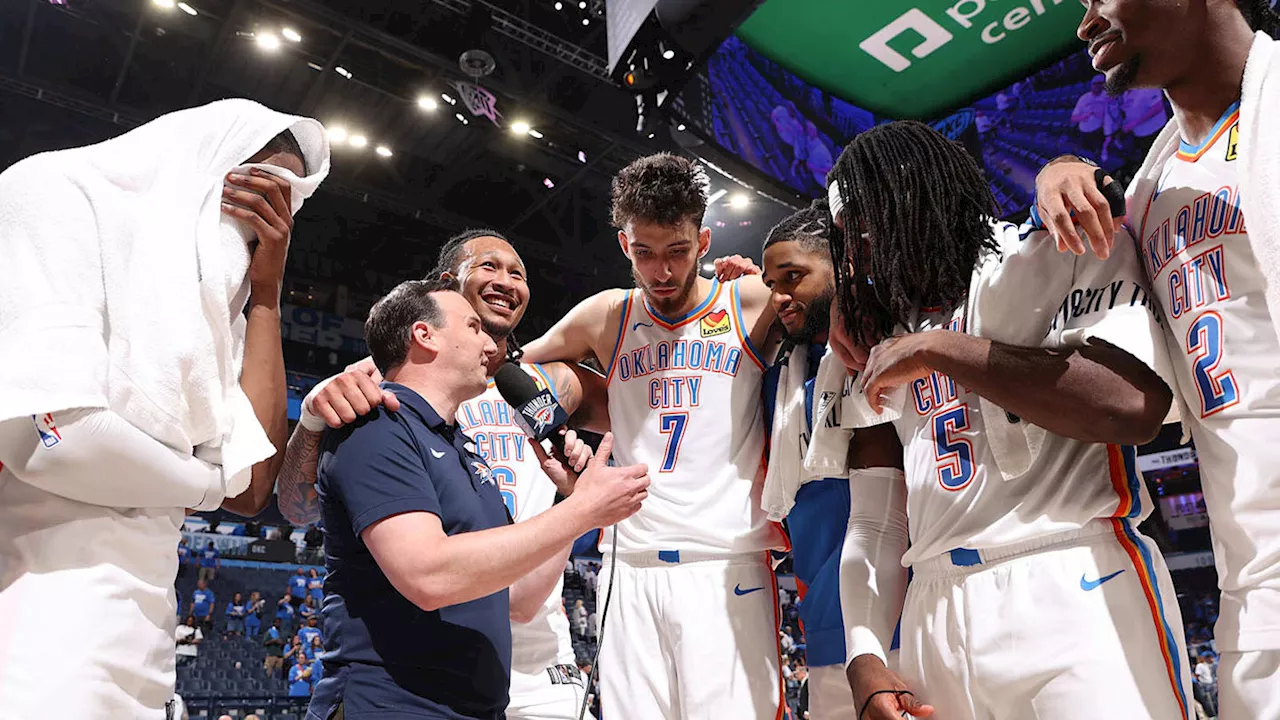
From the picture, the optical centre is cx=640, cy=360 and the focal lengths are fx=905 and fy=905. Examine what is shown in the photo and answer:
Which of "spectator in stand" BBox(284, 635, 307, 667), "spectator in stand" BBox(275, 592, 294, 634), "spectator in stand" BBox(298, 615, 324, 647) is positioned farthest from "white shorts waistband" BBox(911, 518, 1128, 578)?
"spectator in stand" BBox(275, 592, 294, 634)

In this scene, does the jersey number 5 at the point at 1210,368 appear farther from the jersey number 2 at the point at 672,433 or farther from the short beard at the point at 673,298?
the short beard at the point at 673,298

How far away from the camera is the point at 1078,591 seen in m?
1.45

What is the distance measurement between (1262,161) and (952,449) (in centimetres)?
69

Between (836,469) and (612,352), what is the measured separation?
3.52 ft

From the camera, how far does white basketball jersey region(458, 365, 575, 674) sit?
3137mm

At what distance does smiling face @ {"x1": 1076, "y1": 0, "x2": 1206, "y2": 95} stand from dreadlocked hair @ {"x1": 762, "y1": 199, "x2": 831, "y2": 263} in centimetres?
94

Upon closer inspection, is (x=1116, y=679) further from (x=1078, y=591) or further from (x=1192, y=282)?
(x=1192, y=282)

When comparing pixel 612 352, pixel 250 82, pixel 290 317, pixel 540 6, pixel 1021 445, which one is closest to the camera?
pixel 1021 445

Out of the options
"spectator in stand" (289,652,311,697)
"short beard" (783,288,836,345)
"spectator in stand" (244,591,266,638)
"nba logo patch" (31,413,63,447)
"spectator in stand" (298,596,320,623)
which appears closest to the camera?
"nba logo patch" (31,413,63,447)

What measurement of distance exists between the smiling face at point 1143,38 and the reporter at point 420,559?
1.16 m

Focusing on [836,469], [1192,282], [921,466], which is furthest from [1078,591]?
[836,469]

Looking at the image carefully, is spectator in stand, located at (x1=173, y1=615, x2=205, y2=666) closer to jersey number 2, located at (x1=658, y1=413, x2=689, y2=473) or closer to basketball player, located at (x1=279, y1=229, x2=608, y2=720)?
basketball player, located at (x1=279, y1=229, x2=608, y2=720)

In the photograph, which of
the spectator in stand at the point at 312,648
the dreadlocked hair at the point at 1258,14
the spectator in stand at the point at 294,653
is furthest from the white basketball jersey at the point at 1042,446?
the spectator in stand at the point at 294,653

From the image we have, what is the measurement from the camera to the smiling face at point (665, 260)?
282 centimetres
